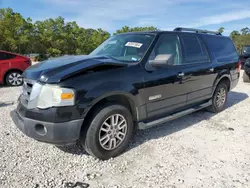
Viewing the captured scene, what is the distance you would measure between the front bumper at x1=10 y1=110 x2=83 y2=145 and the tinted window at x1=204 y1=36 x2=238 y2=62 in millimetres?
3448

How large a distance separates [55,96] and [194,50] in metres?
2.88

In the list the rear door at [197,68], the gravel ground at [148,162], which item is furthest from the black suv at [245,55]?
the gravel ground at [148,162]

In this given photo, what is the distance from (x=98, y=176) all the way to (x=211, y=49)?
3569 millimetres

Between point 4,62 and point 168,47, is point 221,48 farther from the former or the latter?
point 4,62

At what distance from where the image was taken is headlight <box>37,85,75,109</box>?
8.32 ft

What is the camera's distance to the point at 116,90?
9.50 feet

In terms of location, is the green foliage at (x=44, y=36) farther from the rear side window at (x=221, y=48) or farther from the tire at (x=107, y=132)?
the tire at (x=107, y=132)

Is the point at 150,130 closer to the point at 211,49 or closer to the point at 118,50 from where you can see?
the point at 118,50

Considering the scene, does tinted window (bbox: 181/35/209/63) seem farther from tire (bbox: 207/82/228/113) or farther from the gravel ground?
the gravel ground

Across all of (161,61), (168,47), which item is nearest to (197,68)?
(168,47)

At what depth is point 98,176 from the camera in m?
2.69

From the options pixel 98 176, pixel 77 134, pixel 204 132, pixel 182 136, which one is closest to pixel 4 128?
pixel 77 134

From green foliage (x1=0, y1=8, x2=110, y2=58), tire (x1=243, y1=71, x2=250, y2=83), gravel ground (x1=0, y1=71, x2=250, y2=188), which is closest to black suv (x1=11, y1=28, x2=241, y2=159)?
gravel ground (x1=0, y1=71, x2=250, y2=188)

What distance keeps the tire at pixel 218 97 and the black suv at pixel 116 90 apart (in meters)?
0.48
